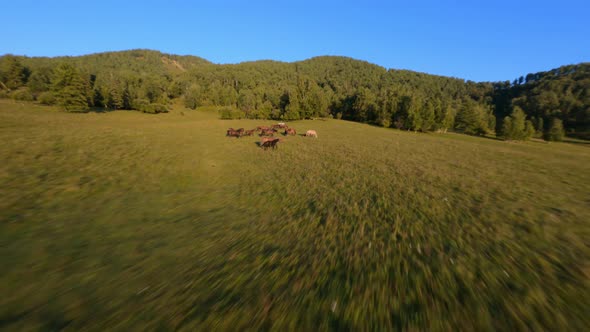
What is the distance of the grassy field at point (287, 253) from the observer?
3.64 m

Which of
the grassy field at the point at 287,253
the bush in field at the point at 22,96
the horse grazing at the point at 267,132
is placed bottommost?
the grassy field at the point at 287,253

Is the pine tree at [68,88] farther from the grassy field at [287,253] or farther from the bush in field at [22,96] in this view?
the grassy field at [287,253]

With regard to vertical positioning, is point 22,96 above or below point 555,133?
above

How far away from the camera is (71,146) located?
1667 centimetres

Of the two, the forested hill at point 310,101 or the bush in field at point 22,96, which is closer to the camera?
the bush in field at point 22,96

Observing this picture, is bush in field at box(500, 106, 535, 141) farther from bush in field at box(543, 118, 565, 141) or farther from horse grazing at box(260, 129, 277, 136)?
horse grazing at box(260, 129, 277, 136)

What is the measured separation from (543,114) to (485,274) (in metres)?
152

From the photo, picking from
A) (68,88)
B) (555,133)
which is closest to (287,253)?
(68,88)

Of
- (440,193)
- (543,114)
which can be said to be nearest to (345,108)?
(440,193)

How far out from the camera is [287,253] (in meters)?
5.73

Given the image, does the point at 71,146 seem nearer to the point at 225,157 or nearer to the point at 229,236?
the point at 225,157

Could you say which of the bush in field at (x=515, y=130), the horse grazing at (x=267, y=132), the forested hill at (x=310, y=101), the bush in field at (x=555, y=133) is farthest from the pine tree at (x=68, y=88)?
the bush in field at (x=555, y=133)

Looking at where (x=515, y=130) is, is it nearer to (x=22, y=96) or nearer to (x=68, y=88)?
(x=68, y=88)

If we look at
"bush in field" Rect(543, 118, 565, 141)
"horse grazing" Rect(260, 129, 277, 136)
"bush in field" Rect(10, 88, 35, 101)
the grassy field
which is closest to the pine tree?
"bush in field" Rect(10, 88, 35, 101)
